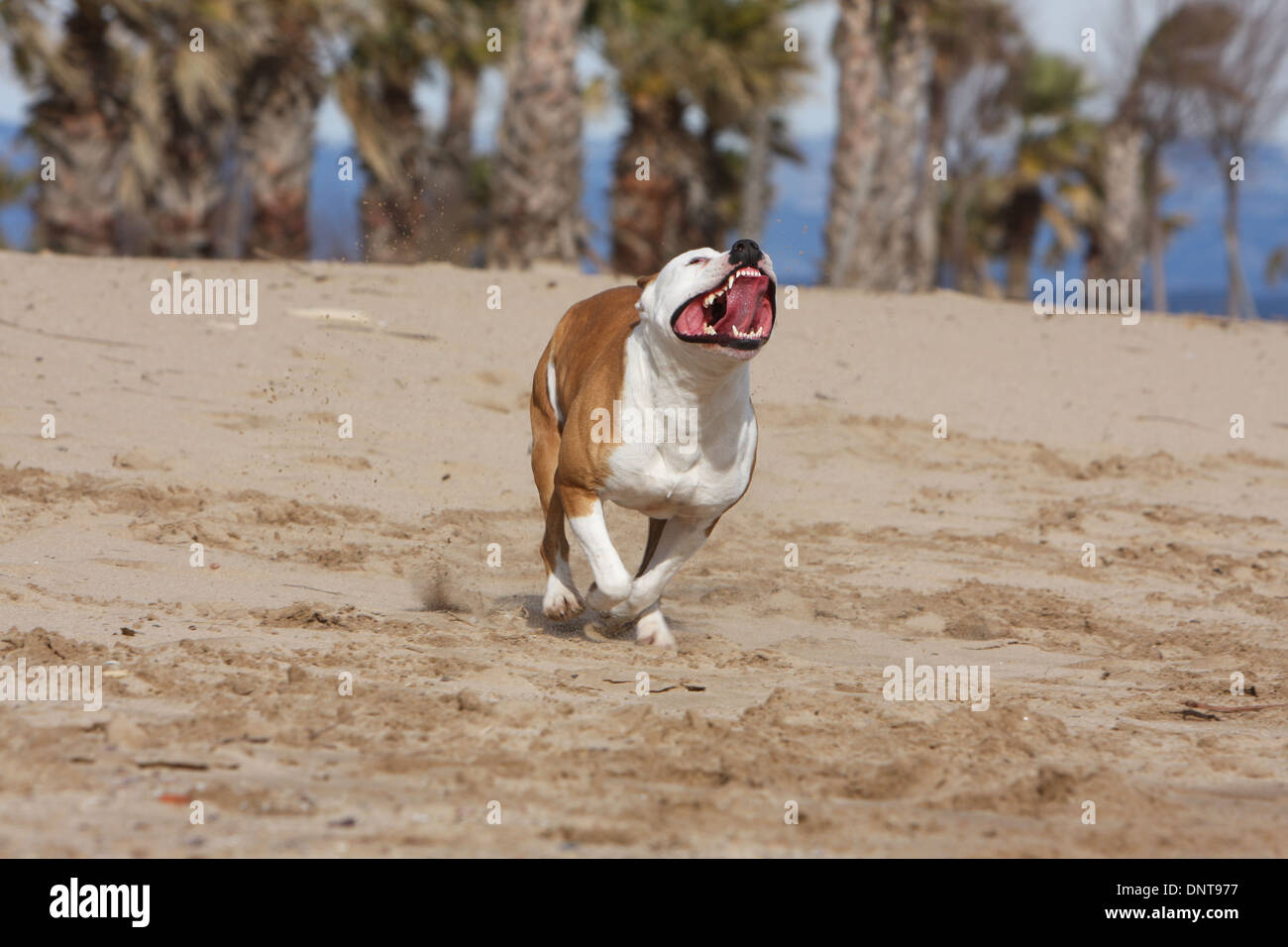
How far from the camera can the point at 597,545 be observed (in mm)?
5648

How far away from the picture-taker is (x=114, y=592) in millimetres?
5914

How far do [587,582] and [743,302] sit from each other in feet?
8.68

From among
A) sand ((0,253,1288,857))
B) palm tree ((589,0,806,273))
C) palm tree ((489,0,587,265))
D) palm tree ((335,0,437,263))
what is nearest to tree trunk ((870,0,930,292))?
palm tree ((589,0,806,273))

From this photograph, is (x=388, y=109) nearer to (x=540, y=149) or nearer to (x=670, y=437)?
(x=540, y=149)

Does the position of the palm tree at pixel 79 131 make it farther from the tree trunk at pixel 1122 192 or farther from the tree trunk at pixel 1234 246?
the tree trunk at pixel 1122 192

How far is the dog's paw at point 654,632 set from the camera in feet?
19.5

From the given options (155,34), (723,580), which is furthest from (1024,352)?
(155,34)

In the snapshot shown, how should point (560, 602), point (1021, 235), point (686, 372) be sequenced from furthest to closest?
point (1021, 235) → point (560, 602) → point (686, 372)

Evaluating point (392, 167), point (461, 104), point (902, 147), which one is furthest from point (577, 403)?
point (461, 104)

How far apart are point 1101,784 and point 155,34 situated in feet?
51.4

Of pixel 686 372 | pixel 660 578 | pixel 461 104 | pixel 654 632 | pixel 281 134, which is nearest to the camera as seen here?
pixel 686 372

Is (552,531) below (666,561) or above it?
above

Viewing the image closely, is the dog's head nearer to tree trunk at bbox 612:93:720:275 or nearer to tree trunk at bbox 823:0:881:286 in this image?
tree trunk at bbox 823:0:881:286

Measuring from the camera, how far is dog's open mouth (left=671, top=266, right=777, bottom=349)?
5070 millimetres
